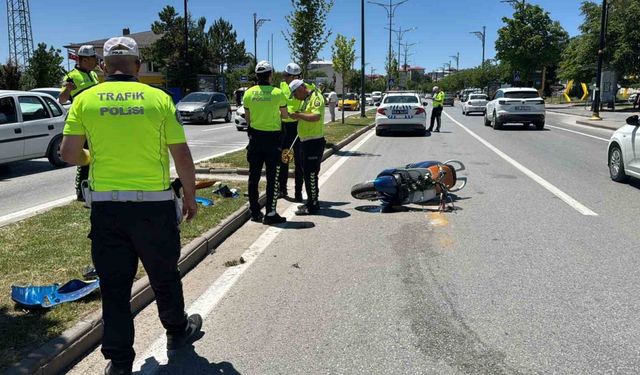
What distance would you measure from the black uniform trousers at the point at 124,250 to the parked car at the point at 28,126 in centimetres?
892

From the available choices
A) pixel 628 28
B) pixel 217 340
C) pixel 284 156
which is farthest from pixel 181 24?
pixel 217 340

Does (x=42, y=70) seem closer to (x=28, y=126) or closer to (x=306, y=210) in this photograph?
(x=28, y=126)

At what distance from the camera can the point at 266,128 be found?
7129 mm

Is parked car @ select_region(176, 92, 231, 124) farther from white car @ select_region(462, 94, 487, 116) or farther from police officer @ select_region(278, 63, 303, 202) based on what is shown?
white car @ select_region(462, 94, 487, 116)

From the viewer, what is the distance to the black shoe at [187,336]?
3723 mm

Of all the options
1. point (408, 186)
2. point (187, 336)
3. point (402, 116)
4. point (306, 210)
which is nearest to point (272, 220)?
point (306, 210)

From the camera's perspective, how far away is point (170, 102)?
3.29m

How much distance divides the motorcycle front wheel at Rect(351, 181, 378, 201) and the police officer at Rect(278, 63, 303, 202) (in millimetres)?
938

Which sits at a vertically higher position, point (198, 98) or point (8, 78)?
point (8, 78)

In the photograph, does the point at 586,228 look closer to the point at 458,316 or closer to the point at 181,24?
the point at 458,316

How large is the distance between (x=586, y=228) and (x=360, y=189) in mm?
3001

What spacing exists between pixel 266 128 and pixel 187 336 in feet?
12.4

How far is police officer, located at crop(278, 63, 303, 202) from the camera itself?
776 centimetres

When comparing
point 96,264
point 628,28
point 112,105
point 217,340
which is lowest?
point 217,340
